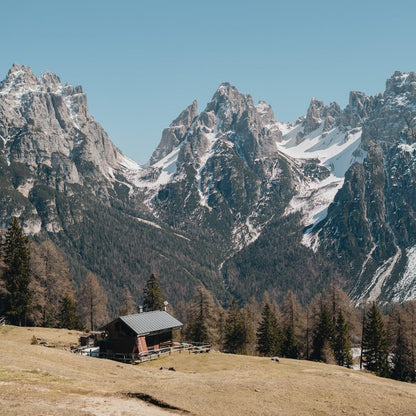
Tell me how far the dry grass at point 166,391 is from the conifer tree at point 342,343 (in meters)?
42.0

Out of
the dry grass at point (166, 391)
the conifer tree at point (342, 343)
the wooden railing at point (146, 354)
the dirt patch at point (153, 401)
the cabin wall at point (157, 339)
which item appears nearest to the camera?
the dry grass at point (166, 391)

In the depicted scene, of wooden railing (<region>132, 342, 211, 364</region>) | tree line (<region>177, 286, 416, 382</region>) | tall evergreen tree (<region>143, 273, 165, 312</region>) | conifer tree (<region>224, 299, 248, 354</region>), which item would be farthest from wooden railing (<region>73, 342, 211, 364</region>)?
conifer tree (<region>224, 299, 248, 354</region>)

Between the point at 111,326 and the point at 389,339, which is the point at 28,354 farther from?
the point at 389,339

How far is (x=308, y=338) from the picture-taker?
9594 cm

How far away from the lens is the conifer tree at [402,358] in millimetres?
84025

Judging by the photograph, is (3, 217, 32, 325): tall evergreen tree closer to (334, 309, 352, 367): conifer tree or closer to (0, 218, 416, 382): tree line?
(0, 218, 416, 382): tree line

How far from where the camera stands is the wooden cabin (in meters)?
65.6

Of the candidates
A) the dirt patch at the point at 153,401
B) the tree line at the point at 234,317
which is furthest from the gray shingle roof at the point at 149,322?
the dirt patch at the point at 153,401

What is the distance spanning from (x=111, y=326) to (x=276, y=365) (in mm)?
25347

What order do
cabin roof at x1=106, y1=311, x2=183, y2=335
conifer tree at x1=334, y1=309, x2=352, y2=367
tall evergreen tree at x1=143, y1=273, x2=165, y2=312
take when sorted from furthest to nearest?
tall evergreen tree at x1=143, y1=273, x2=165, y2=312 → conifer tree at x1=334, y1=309, x2=352, y2=367 → cabin roof at x1=106, y1=311, x2=183, y2=335

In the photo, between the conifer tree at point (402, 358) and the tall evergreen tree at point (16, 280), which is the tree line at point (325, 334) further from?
the tall evergreen tree at point (16, 280)

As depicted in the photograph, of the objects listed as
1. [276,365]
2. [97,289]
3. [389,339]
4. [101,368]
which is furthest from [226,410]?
[97,289]

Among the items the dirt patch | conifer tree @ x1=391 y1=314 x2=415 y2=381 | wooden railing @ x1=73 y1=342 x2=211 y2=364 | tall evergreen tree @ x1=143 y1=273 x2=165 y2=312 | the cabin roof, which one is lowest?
conifer tree @ x1=391 y1=314 x2=415 y2=381

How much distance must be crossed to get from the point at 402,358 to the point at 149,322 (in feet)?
160
